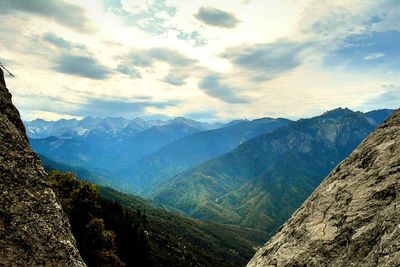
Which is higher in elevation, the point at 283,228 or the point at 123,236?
the point at 283,228

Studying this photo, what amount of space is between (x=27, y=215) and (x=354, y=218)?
47.9ft

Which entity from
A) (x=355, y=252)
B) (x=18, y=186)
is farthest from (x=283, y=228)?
(x=18, y=186)

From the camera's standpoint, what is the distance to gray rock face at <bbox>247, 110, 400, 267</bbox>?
448 inches

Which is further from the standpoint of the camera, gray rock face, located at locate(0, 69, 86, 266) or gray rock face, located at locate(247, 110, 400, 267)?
gray rock face, located at locate(0, 69, 86, 266)

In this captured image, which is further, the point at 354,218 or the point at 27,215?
the point at 27,215

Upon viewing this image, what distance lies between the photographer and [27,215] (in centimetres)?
1702

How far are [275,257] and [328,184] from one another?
4.39 meters

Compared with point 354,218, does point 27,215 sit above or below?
below

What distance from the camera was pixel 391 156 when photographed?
1409 centimetres

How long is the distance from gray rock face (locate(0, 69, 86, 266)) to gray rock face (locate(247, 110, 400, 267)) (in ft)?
31.7

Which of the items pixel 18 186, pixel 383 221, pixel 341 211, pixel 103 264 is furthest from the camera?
pixel 103 264

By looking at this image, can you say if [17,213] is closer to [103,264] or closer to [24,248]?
[24,248]

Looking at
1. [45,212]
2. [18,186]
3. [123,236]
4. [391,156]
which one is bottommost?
[123,236]

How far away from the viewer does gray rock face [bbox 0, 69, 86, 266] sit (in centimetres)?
1577
